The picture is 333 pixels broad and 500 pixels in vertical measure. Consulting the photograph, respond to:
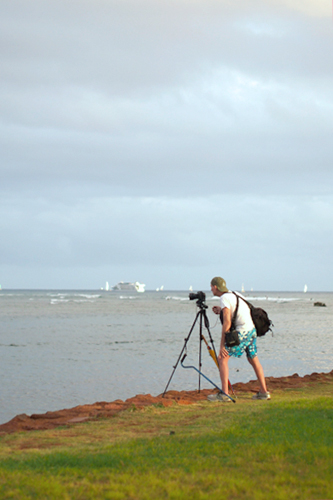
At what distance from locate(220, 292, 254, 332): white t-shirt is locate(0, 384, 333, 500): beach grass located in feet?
4.19

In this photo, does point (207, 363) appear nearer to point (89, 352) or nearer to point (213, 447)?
point (89, 352)

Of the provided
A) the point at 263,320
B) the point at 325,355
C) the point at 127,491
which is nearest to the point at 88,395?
the point at 263,320

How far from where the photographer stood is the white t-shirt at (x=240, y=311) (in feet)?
25.2

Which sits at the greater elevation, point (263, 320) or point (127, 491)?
point (263, 320)

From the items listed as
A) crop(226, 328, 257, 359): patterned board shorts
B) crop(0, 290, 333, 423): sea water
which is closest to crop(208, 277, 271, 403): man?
crop(226, 328, 257, 359): patterned board shorts

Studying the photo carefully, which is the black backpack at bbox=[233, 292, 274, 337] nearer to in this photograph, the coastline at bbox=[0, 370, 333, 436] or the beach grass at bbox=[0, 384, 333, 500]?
the beach grass at bbox=[0, 384, 333, 500]

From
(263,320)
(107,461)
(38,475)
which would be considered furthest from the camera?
(263,320)

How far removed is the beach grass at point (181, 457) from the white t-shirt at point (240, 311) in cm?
128

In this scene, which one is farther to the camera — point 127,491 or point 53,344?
point 53,344

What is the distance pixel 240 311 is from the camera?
781 cm

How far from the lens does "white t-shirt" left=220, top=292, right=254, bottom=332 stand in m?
7.70

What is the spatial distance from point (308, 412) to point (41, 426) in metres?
3.41

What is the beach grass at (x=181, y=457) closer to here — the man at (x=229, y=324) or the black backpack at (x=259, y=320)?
the man at (x=229, y=324)

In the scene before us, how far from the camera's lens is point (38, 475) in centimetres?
418
